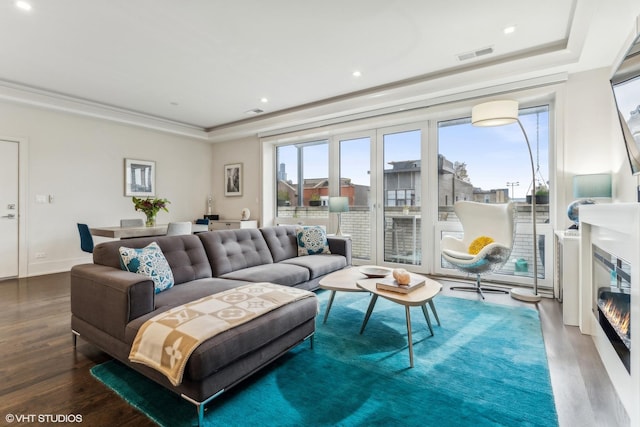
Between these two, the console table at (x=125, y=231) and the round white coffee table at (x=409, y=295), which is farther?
the console table at (x=125, y=231)

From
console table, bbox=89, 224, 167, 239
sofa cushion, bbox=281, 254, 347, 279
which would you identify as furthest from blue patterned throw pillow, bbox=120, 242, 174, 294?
console table, bbox=89, 224, 167, 239

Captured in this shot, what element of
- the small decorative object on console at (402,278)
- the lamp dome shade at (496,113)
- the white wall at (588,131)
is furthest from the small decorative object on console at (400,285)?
the white wall at (588,131)

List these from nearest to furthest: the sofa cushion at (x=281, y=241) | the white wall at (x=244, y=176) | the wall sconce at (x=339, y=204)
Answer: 1. the sofa cushion at (x=281, y=241)
2. the wall sconce at (x=339, y=204)
3. the white wall at (x=244, y=176)

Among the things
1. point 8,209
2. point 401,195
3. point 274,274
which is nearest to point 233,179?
point 8,209

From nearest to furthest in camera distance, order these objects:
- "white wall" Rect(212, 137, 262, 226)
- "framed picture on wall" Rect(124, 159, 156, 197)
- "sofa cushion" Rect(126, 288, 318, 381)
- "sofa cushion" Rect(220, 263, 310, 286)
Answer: "sofa cushion" Rect(126, 288, 318, 381), "sofa cushion" Rect(220, 263, 310, 286), "framed picture on wall" Rect(124, 159, 156, 197), "white wall" Rect(212, 137, 262, 226)

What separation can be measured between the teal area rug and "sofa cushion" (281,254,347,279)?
0.84 meters

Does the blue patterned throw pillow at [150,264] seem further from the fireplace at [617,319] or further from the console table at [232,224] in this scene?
the console table at [232,224]

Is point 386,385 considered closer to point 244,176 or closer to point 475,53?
point 475,53

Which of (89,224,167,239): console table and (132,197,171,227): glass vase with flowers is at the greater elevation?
Answer: (132,197,171,227): glass vase with flowers

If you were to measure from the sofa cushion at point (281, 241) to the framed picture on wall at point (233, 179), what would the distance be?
3.02 meters

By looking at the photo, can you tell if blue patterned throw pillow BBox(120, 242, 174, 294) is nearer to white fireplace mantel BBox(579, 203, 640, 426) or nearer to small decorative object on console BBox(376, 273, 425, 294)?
small decorative object on console BBox(376, 273, 425, 294)

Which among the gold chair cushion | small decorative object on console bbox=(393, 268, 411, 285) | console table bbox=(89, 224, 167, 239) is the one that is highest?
console table bbox=(89, 224, 167, 239)

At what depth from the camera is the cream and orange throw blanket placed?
4.99 feet

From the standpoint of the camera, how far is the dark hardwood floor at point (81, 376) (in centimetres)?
163
